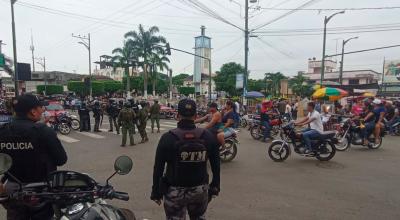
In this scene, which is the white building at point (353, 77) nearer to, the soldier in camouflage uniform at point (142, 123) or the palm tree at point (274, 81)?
the palm tree at point (274, 81)

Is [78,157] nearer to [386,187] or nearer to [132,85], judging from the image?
[386,187]

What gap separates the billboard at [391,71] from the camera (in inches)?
1930

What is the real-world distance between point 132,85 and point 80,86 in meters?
9.81

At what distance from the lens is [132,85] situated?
198ft

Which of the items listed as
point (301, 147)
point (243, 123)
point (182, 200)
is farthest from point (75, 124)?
point (182, 200)

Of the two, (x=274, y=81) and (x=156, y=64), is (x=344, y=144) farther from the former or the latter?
(x=274, y=81)

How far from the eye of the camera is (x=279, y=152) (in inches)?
341

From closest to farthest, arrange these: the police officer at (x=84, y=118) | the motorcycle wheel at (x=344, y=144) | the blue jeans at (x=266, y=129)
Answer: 1. the motorcycle wheel at (x=344, y=144)
2. the blue jeans at (x=266, y=129)
3. the police officer at (x=84, y=118)

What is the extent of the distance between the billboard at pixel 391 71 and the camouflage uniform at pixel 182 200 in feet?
185

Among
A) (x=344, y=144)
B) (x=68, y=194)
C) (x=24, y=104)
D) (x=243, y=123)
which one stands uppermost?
(x=24, y=104)

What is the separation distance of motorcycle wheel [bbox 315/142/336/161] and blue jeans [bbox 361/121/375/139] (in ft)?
9.29

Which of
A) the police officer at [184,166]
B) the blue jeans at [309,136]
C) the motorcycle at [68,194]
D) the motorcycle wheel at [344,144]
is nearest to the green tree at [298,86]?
the motorcycle wheel at [344,144]

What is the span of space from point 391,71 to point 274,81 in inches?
995

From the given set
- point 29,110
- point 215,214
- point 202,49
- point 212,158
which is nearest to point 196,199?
point 212,158
